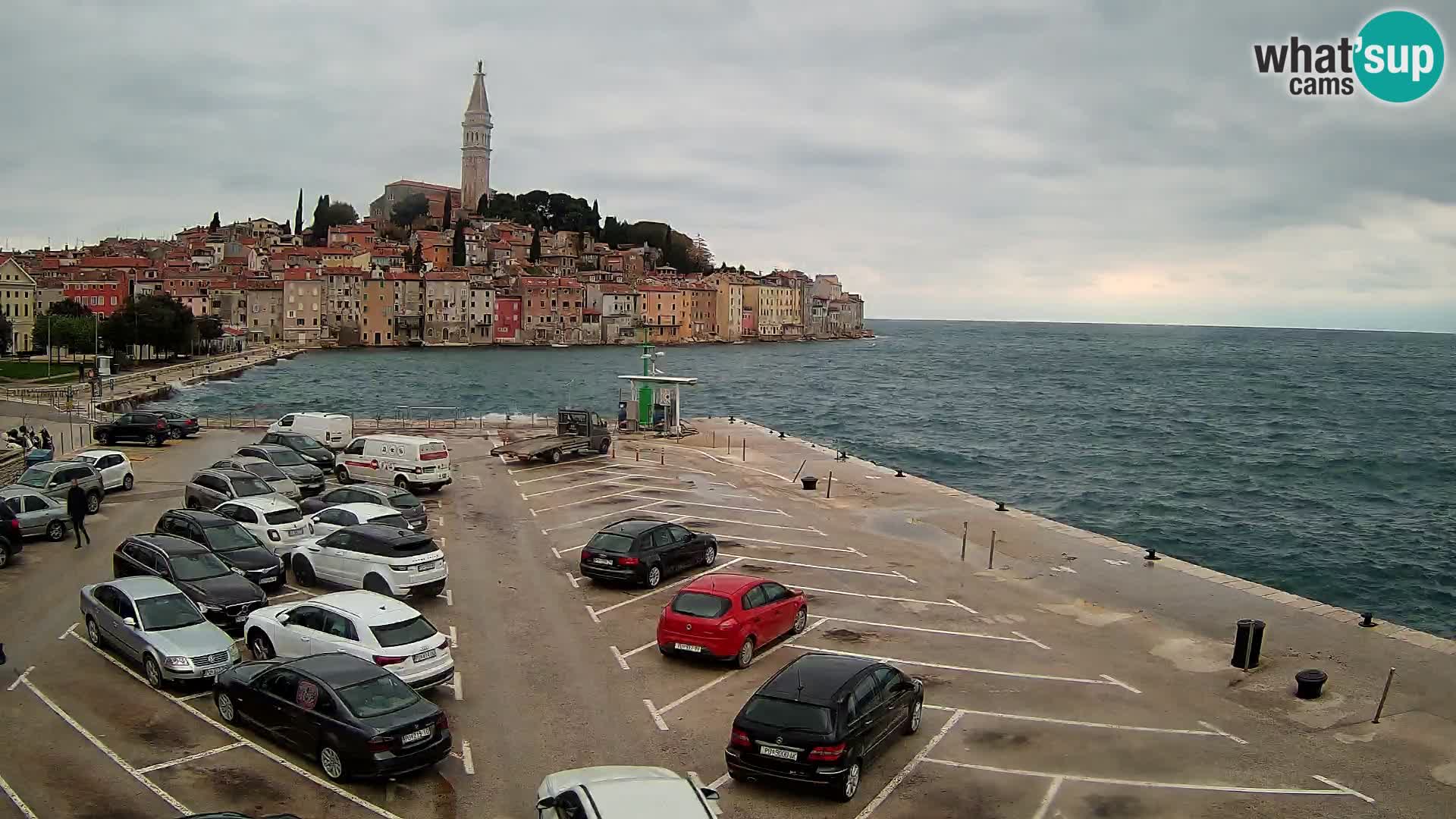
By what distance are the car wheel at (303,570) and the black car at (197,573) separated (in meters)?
1.30

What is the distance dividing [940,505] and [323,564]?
16703 mm

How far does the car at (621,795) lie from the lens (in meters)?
8.23

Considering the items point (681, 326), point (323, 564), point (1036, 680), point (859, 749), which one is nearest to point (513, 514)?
point (323, 564)

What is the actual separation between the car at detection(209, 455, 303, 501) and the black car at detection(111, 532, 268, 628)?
23.8 ft

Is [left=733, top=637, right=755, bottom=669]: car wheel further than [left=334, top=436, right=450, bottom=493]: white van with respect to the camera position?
No

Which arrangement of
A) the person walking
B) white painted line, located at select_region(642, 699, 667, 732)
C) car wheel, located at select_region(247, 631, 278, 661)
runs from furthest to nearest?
the person walking, car wheel, located at select_region(247, 631, 278, 661), white painted line, located at select_region(642, 699, 667, 732)

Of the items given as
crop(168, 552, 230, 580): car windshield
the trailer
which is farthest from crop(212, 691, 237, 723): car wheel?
the trailer

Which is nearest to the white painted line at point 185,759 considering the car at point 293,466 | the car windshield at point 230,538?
the car windshield at point 230,538

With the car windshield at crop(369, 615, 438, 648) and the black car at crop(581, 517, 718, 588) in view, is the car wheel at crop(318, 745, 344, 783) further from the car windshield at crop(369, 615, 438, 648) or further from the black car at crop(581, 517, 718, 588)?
the black car at crop(581, 517, 718, 588)

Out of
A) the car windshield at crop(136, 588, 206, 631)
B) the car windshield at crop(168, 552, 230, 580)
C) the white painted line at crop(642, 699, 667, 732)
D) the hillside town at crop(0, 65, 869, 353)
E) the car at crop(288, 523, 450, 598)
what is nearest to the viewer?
the white painted line at crop(642, 699, 667, 732)

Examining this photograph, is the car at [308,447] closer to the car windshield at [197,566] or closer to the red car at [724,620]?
the car windshield at [197,566]

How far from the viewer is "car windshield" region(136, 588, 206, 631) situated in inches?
522

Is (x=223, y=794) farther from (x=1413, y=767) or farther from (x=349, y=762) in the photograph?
(x=1413, y=767)

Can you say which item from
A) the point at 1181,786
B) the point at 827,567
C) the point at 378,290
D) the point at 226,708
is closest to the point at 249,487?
the point at 226,708
